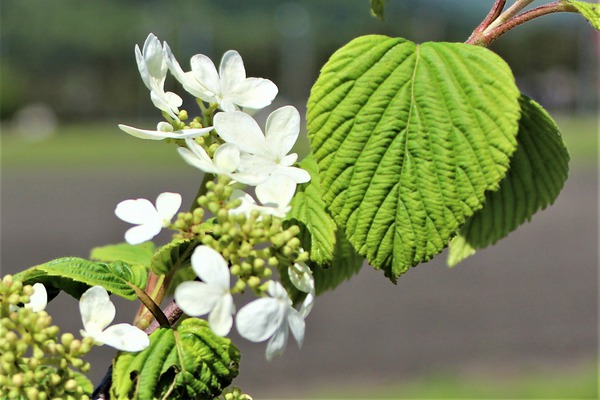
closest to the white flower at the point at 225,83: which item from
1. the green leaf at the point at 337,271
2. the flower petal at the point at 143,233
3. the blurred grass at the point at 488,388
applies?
the flower petal at the point at 143,233

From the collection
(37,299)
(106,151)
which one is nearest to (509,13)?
(37,299)

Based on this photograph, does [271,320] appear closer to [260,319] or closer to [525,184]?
[260,319]

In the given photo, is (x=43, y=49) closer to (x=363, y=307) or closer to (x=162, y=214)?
(x=363, y=307)

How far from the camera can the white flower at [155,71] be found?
600mm

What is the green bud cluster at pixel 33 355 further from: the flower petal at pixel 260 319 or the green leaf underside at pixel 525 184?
the green leaf underside at pixel 525 184

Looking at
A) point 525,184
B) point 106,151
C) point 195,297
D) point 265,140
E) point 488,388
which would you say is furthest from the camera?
point 106,151

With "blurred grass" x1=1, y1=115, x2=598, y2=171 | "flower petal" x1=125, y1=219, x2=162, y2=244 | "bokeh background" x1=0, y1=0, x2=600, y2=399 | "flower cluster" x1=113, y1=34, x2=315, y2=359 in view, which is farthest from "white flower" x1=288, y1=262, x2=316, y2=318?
"blurred grass" x1=1, y1=115, x2=598, y2=171

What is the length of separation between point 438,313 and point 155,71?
666 centimetres

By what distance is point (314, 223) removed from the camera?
625 millimetres

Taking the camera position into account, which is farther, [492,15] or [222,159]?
[492,15]

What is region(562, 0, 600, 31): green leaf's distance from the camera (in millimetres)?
640

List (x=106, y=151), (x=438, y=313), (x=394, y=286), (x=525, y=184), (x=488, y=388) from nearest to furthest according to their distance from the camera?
(x=525, y=184)
(x=488, y=388)
(x=438, y=313)
(x=394, y=286)
(x=106, y=151)

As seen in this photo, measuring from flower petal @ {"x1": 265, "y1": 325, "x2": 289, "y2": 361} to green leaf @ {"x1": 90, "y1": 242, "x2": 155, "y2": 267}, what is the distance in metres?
0.30

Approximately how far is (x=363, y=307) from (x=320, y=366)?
1543mm
